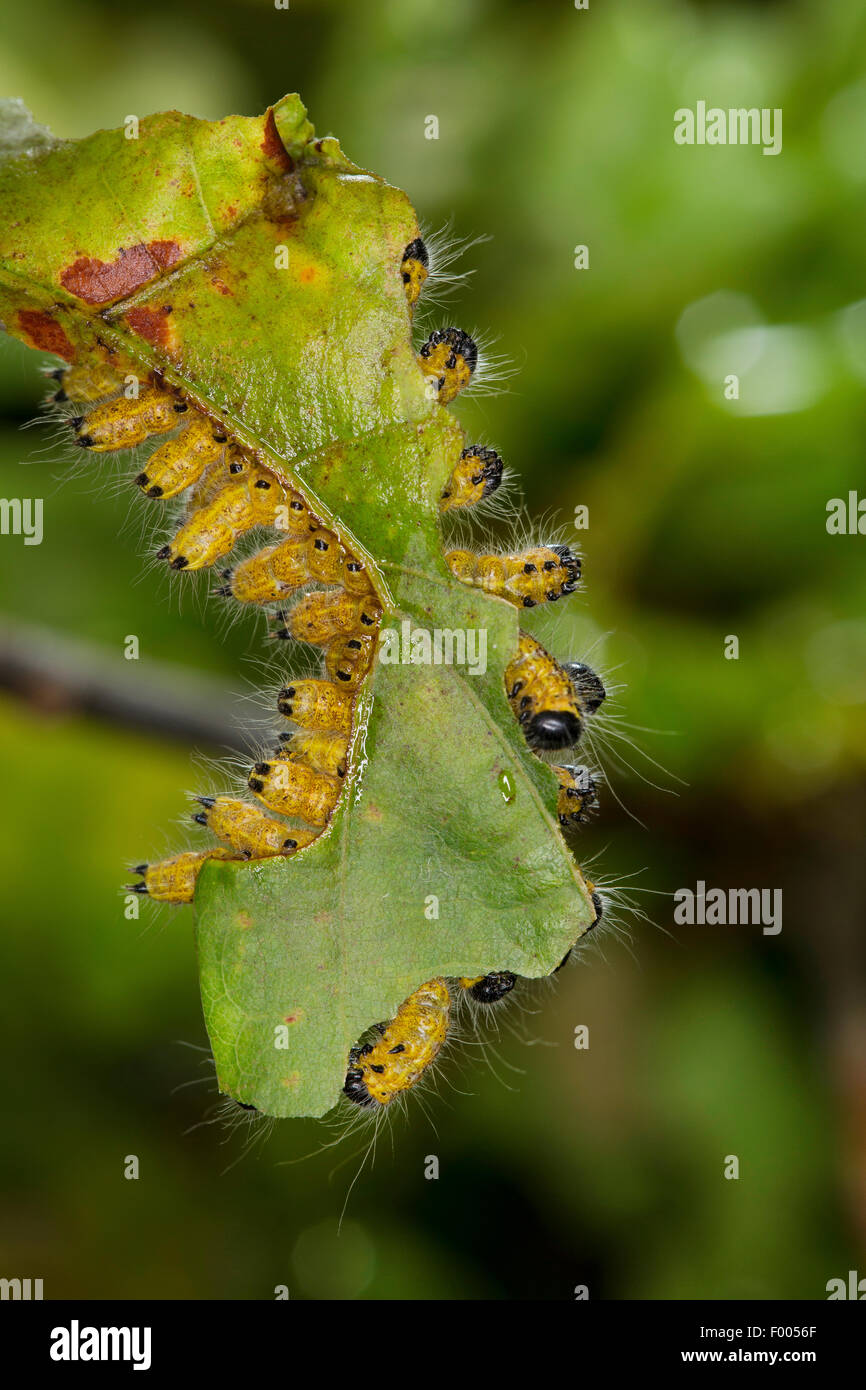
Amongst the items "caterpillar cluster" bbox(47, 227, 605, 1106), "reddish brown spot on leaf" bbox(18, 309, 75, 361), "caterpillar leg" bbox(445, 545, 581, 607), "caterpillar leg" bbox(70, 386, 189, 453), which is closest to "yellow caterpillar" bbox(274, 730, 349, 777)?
"caterpillar cluster" bbox(47, 227, 605, 1106)

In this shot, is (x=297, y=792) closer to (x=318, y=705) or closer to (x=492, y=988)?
(x=318, y=705)

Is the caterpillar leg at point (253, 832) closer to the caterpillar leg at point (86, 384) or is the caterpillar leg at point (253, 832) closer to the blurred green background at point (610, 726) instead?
the caterpillar leg at point (86, 384)

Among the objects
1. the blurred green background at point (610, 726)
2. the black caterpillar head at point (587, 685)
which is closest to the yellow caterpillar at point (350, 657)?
the black caterpillar head at point (587, 685)

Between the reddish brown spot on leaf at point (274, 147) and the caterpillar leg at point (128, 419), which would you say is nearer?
the reddish brown spot on leaf at point (274, 147)

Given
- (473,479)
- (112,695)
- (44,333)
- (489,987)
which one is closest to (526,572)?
(473,479)

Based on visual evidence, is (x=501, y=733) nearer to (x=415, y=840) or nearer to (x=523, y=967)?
(x=415, y=840)

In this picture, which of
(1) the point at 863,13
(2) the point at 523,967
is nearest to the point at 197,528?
(2) the point at 523,967

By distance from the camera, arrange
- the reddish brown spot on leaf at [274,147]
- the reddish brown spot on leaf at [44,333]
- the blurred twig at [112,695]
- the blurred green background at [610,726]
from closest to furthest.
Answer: the reddish brown spot on leaf at [274,147]
the reddish brown spot on leaf at [44,333]
the blurred twig at [112,695]
the blurred green background at [610,726]
